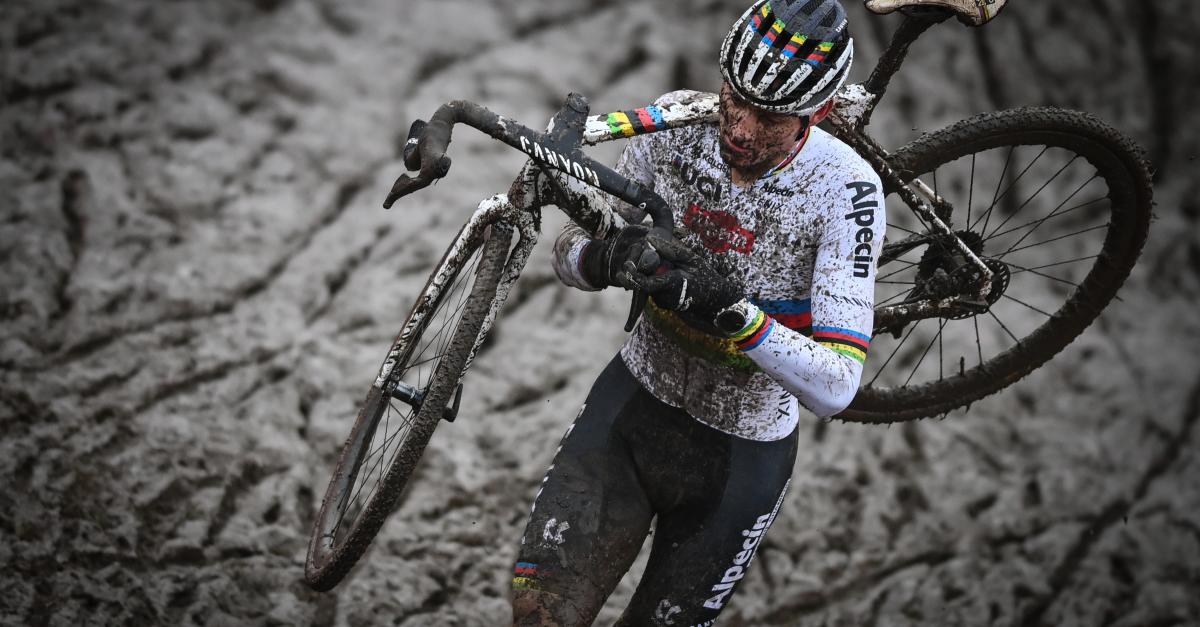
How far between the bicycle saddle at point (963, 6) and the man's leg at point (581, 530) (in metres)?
1.71

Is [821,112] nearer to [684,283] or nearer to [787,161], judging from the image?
[787,161]

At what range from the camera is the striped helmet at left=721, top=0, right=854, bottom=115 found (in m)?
3.07

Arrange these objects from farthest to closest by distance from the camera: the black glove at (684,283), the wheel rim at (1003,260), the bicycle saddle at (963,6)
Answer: the wheel rim at (1003,260) → the bicycle saddle at (963,6) → the black glove at (684,283)

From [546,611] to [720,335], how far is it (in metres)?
1.02

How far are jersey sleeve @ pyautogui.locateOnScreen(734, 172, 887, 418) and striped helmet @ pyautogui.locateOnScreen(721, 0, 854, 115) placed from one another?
34 cm

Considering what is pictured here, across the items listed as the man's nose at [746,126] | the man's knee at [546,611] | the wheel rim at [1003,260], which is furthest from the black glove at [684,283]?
the wheel rim at [1003,260]

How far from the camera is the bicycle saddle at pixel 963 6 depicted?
152 inches

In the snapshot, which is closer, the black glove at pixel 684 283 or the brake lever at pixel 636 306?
the black glove at pixel 684 283

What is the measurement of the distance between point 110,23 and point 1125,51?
7.98 m

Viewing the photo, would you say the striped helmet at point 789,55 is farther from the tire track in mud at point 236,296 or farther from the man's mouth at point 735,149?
the tire track in mud at point 236,296

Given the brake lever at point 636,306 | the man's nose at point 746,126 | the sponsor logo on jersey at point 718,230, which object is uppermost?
the man's nose at point 746,126

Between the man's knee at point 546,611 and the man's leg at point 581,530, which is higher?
the man's leg at point 581,530

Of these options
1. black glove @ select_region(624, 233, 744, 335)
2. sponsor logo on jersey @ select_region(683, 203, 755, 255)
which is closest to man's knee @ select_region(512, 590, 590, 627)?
black glove @ select_region(624, 233, 744, 335)

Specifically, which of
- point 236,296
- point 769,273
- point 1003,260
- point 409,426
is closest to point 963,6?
point 769,273
